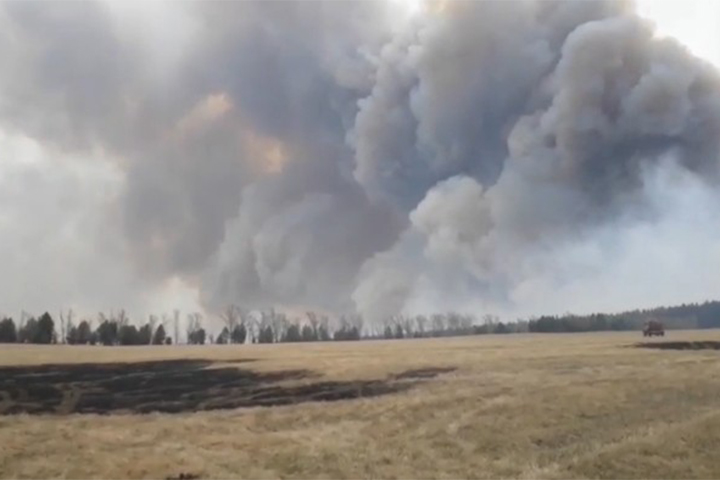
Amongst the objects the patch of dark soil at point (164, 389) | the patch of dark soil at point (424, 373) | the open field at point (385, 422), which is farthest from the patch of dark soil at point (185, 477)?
the patch of dark soil at point (424, 373)

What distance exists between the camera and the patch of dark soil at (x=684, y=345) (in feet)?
186

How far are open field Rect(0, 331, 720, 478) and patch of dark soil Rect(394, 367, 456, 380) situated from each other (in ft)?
0.51

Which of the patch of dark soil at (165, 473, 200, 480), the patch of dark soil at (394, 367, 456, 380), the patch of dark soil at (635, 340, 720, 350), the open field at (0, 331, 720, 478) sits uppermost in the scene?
the patch of dark soil at (635, 340, 720, 350)

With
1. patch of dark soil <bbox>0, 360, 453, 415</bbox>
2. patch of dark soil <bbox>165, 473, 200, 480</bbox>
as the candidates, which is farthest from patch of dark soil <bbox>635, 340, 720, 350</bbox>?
patch of dark soil <bbox>165, 473, 200, 480</bbox>

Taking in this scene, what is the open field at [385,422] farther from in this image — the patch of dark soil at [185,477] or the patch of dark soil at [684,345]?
the patch of dark soil at [684,345]

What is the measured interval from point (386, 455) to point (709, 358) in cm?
3131

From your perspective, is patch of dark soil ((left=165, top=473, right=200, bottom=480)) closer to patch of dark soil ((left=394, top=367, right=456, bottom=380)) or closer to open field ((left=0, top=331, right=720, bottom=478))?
open field ((left=0, top=331, right=720, bottom=478))

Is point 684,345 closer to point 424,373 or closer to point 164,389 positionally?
point 424,373

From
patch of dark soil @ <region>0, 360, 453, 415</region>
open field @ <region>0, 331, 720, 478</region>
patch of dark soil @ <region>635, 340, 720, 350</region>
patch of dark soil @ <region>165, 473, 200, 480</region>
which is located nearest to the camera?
patch of dark soil @ <region>165, 473, 200, 480</region>

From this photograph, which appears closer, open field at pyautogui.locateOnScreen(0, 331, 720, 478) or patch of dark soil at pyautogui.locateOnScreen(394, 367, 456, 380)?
open field at pyautogui.locateOnScreen(0, 331, 720, 478)

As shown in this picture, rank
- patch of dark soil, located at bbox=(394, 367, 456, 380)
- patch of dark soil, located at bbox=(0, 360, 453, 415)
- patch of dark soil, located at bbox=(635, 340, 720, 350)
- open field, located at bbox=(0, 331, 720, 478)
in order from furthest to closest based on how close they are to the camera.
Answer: patch of dark soil, located at bbox=(635, 340, 720, 350), patch of dark soil, located at bbox=(394, 367, 456, 380), patch of dark soil, located at bbox=(0, 360, 453, 415), open field, located at bbox=(0, 331, 720, 478)

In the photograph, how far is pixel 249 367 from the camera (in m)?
51.2

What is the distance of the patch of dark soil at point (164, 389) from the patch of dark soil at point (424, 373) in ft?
0.21

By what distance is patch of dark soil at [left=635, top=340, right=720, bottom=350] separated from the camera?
56750 mm
